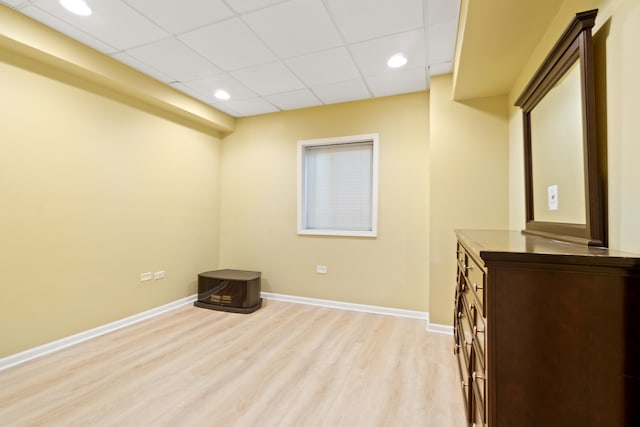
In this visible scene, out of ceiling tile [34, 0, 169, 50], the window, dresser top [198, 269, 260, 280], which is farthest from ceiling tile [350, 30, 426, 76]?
dresser top [198, 269, 260, 280]

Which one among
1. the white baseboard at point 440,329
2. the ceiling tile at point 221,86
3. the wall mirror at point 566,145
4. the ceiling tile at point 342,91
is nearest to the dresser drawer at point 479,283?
the wall mirror at point 566,145

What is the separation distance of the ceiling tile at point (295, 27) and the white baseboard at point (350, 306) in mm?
2891

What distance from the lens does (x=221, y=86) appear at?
3.24 metres

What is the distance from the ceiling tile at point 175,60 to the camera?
2.50 meters

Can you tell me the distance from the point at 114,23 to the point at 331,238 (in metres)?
2.98

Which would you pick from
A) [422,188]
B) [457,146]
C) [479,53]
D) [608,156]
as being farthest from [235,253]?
[608,156]

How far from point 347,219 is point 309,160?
1020 millimetres

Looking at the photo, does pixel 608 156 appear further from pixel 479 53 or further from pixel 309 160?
pixel 309 160

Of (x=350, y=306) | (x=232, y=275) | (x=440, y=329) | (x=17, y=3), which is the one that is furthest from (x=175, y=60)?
(x=440, y=329)

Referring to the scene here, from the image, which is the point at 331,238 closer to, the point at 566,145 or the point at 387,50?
the point at 387,50

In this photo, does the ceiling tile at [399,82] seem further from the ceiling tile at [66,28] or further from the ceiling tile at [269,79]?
the ceiling tile at [66,28]

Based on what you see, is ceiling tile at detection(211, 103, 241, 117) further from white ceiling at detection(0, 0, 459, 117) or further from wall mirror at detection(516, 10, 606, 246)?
wall mirror at detection(516, 10, 606, 246)

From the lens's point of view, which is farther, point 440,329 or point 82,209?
point 440,329

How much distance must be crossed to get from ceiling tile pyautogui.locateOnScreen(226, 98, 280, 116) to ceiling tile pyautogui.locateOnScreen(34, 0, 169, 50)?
1377mm
